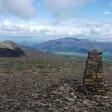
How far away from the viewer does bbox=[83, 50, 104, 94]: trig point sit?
25.6 meters

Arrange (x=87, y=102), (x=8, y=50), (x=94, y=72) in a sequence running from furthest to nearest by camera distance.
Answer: (x=8, y=50), (x=94, y=72), (x=87, y=102)

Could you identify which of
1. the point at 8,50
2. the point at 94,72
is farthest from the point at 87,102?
the point at 8,50

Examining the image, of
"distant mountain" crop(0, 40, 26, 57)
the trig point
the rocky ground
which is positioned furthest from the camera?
"distant mountain" crop(0, 40, 26, 57)

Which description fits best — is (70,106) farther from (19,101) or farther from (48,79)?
(48,79)

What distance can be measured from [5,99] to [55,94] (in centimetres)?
379

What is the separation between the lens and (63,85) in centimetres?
2828

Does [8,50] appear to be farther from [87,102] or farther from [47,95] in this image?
[87,102]

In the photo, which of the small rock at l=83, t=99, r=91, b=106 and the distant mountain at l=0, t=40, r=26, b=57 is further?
the distant mountain at l=0, t=40, r=26, b=57

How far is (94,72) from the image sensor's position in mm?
25625

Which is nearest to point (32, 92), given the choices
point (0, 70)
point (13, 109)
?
point (13, 109)

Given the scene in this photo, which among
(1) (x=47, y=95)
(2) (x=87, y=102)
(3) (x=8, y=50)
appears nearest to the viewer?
(2) (x=87, y=102)

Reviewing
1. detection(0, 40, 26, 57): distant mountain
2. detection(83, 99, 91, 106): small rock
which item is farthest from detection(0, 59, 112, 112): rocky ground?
detection(0, 40, 26, 57): distant mountain

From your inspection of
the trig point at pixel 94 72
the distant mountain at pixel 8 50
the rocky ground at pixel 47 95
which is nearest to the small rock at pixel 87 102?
the rocky ground at pixel 47 95

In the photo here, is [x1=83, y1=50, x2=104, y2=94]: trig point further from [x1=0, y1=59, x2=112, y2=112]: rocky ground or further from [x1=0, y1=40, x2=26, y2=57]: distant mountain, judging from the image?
[x1=0, y1=40, x2=26, y2=57]: distant mountain
